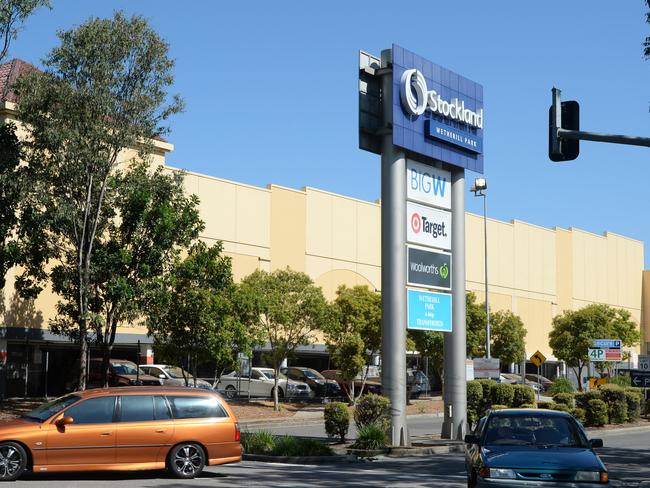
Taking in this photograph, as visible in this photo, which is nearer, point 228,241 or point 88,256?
point 88,256

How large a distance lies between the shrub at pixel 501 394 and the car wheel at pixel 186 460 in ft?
47.8

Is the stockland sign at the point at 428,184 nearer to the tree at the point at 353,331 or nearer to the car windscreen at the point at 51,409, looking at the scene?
the car windscreen at the point at 51,409

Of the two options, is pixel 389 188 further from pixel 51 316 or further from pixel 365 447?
pixel 51 316

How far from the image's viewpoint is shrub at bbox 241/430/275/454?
2133 centimetres

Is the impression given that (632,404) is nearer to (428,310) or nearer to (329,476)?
(428,310)

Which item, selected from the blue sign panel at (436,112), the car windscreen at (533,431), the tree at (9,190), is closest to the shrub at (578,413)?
the blue sign panel at (436,112)

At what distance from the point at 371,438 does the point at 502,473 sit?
10524mm

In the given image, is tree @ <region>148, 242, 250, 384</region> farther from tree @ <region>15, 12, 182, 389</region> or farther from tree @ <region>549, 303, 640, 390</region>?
tree @ <region>549, 303, 640, 390</region>

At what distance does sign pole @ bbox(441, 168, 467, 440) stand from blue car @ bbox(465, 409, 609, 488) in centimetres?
1117

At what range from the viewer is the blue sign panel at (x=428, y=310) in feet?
78.4

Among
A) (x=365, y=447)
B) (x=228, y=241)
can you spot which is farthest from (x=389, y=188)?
(x=228, y=241)

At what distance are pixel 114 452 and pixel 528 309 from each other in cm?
6076

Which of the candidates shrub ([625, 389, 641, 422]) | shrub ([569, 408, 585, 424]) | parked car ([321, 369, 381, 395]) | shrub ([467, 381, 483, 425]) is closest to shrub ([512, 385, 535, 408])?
shrub ([467, 381, 483, 425])

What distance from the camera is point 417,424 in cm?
3453
